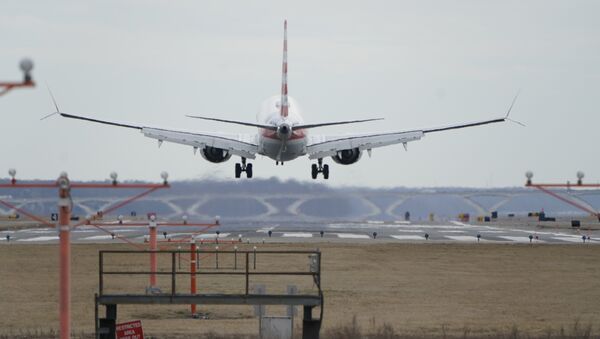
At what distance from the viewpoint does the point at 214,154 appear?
84.5 meters

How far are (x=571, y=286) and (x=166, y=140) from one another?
119 ft

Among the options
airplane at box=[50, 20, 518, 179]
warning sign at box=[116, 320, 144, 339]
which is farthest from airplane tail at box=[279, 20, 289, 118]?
warning sign at box=[116, 320, 144, 339]

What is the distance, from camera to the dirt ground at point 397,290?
44.5 metres

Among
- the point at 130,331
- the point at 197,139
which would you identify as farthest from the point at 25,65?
the point at 197,139

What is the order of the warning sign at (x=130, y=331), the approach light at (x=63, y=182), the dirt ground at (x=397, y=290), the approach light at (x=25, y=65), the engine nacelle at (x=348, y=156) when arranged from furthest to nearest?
the engine nacelle at (x=348, y=156) < the dirt ground at (x=397, y=290) < the warning sign at (x=130, y=331) < the approach light at (x=63, y=182) < the approach light at (x=25, y=65)

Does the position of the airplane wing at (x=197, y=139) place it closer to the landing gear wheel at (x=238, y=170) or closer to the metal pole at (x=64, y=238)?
the landing gear wheel at (x=238, y=170)

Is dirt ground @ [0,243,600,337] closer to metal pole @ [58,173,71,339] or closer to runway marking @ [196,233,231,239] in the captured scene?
metal pole @ [58,173,71,339]

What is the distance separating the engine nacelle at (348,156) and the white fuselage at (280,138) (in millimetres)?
3331

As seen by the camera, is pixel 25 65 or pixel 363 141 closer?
pixel 25 65

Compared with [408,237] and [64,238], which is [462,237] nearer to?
[408,237]

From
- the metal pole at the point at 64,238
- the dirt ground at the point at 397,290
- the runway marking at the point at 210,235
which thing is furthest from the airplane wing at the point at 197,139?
the metal pole at the point at 64,238

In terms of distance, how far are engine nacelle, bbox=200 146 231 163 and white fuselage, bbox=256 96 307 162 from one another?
2877 millimetres

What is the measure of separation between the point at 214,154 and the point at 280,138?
7828 mm

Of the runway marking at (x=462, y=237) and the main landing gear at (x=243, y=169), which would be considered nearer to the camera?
the main landing gear at (x=243, y=169)
